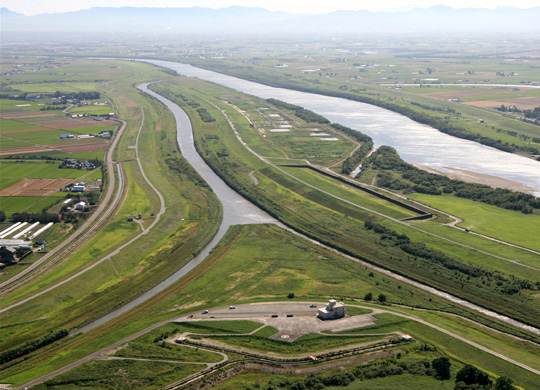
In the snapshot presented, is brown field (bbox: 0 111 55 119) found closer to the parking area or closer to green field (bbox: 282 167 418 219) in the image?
green field (bbox: 282 167 418 219)

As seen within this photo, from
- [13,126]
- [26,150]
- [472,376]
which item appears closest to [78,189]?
[26,150]

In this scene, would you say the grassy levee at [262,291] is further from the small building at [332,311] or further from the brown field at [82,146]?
the brown field at [82,146]

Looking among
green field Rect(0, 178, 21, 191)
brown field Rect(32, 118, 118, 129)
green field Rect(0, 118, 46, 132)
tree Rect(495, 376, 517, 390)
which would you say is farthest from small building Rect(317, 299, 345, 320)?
green field Rect(0, 118, 46, 132)

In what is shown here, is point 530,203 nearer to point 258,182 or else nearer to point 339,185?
point 339,185

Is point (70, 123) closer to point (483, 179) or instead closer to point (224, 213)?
point (224, 213)

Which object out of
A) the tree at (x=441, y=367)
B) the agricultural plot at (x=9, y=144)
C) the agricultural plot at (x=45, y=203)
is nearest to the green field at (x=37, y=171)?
the agricultural plot at (x=45, y=203)

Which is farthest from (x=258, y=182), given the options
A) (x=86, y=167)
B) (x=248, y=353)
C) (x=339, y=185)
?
(x=248, y=353)

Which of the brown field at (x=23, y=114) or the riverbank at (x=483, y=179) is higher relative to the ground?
the brown field at (x=23, y=114)

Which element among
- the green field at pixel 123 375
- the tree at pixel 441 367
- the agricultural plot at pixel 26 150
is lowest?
the green field at pixel 123 375
